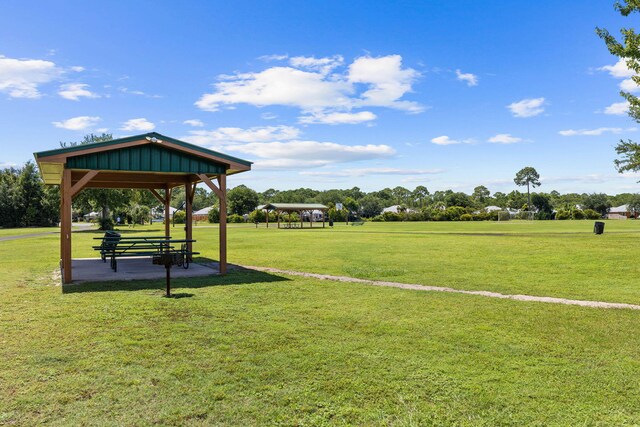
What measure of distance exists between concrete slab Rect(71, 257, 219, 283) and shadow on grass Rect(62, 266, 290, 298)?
581 millimetres

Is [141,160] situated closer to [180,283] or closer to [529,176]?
[180,283]

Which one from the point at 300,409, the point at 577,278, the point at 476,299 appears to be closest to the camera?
the point at 300,409

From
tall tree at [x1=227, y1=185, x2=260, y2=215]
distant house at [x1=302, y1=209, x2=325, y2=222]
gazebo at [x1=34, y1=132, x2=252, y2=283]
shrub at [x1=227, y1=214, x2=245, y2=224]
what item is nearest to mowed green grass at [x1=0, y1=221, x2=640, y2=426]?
gazebo at [x1=34, y1=132, x2=252, y2=283]

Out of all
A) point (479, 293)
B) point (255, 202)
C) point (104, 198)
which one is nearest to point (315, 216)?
point (255, 202)

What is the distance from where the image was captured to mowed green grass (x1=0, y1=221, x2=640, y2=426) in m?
3.97

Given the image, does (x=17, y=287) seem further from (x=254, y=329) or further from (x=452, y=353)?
(x=452, y=353)

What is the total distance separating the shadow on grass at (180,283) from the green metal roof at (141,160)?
288cm

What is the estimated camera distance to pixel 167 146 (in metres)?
11.9

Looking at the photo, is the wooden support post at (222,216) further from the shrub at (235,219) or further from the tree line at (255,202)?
the shrub at (235,219)

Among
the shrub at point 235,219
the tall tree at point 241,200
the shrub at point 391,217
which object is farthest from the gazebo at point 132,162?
the tall tree at point 241,200

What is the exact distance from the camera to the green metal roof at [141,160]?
11.4 meters

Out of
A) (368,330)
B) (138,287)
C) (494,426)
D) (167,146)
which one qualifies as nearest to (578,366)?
(494,426)

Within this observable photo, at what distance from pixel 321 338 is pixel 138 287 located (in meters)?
5.85

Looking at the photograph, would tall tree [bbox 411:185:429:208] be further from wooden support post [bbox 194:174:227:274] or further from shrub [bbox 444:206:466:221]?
wooden support post [bbox 194:174:227:274]
